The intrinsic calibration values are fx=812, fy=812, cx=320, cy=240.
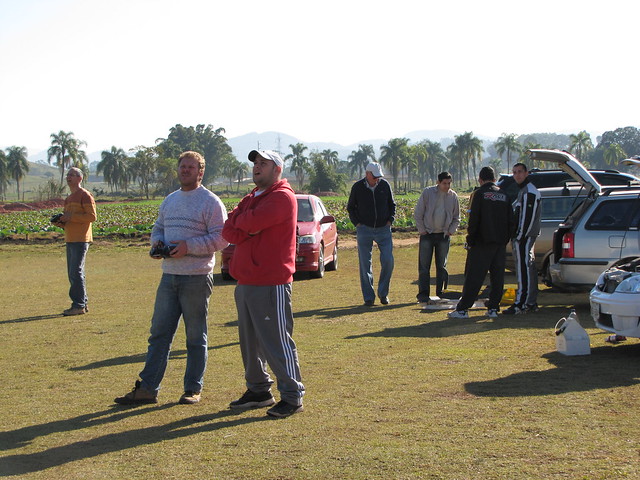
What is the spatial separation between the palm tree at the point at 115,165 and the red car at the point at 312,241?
13840cm

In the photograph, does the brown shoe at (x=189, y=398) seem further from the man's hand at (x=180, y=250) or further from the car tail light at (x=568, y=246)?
the car tail light at (x=568, y=246)

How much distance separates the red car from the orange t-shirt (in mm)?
3858

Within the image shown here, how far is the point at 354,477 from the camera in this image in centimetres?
465

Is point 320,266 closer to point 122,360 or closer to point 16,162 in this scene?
point 122,360

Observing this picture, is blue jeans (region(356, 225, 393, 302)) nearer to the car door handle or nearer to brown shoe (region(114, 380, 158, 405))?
the car door handle

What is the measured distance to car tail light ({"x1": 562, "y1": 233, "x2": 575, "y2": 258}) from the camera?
11008 mm

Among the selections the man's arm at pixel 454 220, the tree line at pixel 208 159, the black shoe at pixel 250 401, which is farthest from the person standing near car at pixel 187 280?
the tree line at pixel 208 159

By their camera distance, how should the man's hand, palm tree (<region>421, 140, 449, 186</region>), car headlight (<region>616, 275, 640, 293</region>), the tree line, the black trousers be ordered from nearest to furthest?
the man's hand < car headlight (<region>616, 275, 640, 293</region>) < the black trousers < the tree line < palm tree (<region>421, 140, 449, 186</region>)

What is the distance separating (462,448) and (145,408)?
2.66 metres

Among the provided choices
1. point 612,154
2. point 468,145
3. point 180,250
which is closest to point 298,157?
point 468,145

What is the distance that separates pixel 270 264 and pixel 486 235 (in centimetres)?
512

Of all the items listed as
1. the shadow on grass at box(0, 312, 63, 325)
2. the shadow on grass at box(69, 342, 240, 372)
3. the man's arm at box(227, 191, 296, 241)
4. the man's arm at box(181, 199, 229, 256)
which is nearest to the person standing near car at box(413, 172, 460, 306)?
the shadow on grass at box(69, 342, 240, 372)

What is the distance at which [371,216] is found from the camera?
478 inches

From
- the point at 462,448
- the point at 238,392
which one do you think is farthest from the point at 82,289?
the point at 462,448
